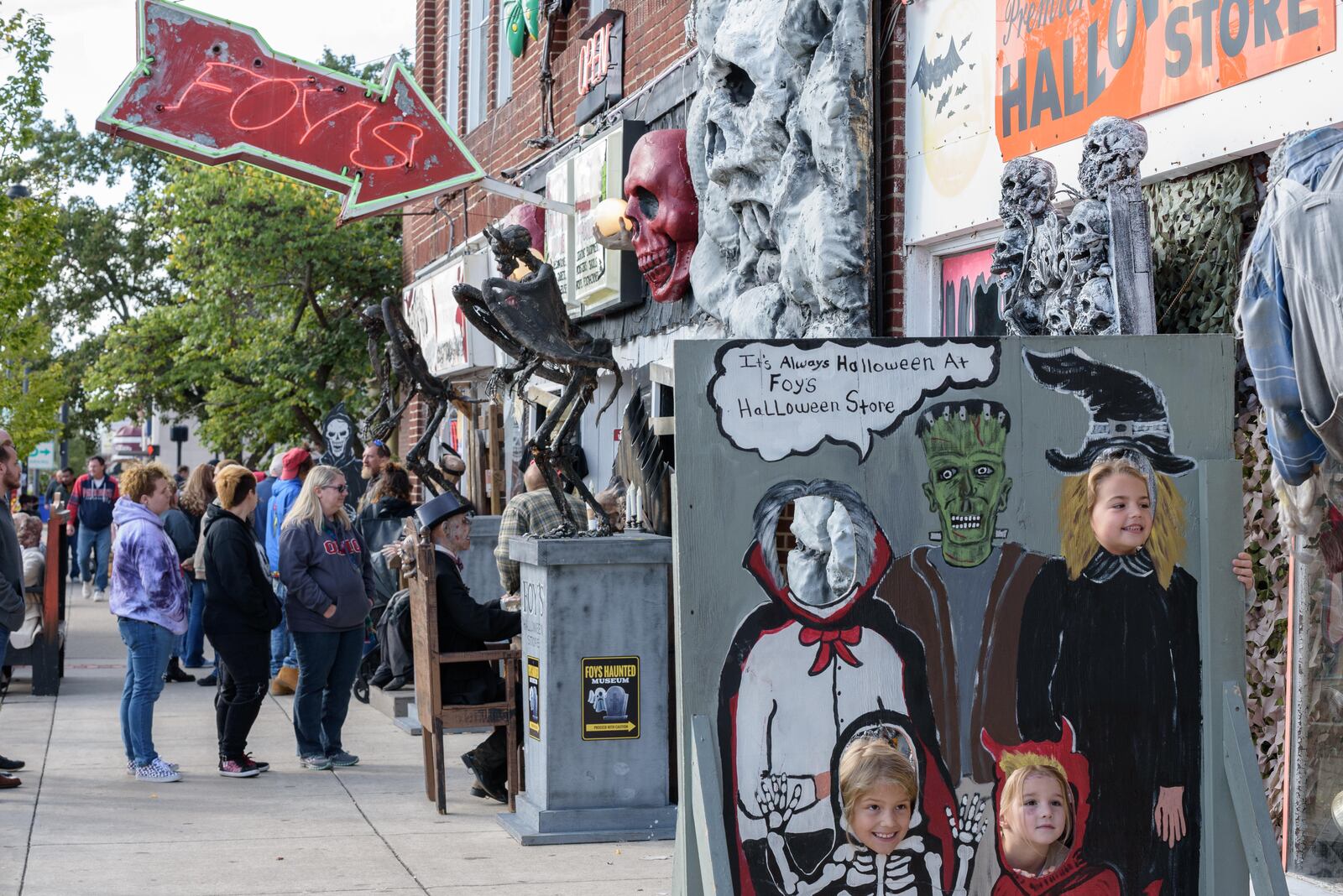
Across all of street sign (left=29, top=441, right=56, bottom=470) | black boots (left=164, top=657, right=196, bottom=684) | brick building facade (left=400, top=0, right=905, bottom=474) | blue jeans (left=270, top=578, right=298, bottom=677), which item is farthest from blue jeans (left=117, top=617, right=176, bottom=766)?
street sign (left=29, top=441, right=56, bottom=470)

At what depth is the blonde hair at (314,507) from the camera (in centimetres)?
925

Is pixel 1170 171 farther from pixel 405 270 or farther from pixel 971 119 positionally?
pixel 405 270

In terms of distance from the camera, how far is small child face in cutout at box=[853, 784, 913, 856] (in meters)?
4.23

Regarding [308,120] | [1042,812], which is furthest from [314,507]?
[1042,812]

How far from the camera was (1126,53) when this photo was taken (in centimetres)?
691

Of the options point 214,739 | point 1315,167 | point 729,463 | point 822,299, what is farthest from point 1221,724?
point 214,739

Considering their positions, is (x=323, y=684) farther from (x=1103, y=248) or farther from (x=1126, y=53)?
(x=1126, y=53)

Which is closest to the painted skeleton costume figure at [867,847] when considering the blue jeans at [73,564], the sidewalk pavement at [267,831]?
the sidewalk pavement at [267,831]

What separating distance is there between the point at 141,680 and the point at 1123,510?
6.19m

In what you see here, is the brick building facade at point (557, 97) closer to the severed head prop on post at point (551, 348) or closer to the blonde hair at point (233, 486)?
the severed head prop on post at point (551, 348)

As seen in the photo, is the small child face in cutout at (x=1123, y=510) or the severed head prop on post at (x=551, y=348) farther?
the severed head prop on post at (x=551, y=348)

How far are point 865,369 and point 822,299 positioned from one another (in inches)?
201

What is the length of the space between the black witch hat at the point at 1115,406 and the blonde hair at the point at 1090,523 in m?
0.04

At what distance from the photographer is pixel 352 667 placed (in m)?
9.59
